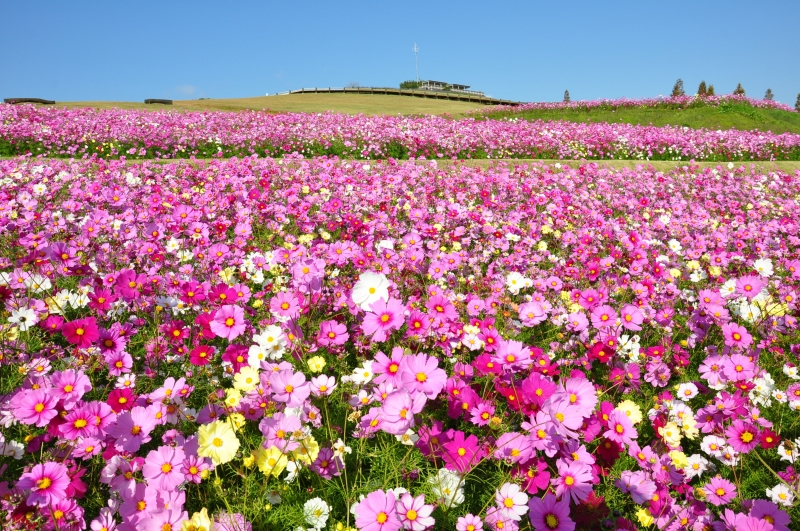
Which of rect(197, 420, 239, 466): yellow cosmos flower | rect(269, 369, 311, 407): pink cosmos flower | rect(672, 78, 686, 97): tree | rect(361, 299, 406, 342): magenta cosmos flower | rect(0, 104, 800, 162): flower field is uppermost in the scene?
rect(672, 78, 686, 97): tree

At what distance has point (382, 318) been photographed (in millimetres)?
1737

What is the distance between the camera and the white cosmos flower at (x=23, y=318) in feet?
6.47

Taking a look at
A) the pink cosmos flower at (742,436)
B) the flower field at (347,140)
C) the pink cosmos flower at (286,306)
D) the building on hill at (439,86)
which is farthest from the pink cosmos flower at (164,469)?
the building on hill at (439,86)

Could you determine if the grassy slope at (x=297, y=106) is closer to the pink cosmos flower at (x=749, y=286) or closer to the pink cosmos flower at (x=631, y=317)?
the pink cosmos flower at (x=749, y=286)

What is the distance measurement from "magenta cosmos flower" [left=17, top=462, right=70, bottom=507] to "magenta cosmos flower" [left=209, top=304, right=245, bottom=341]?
67 cm

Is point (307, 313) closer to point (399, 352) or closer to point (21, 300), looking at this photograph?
point (399, 352)

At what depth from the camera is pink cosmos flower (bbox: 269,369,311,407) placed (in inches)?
60.5

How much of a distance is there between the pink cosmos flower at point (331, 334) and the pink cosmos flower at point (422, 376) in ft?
2.00

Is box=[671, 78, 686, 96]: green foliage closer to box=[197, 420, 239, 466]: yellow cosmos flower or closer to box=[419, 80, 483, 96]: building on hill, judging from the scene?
box=[419, 80, 483, 96]: building on hill

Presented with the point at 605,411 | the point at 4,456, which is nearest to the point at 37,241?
the point at 4,456

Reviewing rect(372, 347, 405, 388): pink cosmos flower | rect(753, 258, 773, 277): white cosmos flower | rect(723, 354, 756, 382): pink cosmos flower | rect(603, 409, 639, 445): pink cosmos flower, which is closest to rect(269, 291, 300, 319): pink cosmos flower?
rect(372, 347, 405, 388): pink cosmos flower

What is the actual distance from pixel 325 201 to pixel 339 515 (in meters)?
3.53

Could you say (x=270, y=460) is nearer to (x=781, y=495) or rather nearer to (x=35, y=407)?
(x=35, y=407)

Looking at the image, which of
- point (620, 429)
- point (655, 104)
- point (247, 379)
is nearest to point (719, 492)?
point (620, 429)
